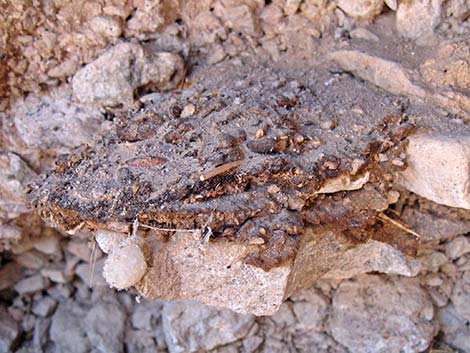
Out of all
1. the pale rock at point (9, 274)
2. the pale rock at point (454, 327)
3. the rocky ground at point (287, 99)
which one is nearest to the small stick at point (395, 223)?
the rocky ground at point (287, 99)

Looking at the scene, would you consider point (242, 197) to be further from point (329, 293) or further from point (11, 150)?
point (11, 150)

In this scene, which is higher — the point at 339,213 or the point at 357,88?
the point at 357,88

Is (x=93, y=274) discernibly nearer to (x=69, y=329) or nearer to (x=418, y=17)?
(x=69, y=329)

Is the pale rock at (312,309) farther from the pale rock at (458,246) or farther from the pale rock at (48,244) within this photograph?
the pale rock at (48,244)

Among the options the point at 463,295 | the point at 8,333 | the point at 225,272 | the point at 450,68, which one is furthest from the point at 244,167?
the point at 8,333

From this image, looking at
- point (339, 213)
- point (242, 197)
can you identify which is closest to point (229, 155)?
point (242, 197)

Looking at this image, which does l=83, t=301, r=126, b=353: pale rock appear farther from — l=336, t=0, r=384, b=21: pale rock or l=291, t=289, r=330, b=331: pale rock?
l=336, t=0, r=384, b=21: pale rock

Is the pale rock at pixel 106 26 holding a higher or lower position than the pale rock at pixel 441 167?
higher
